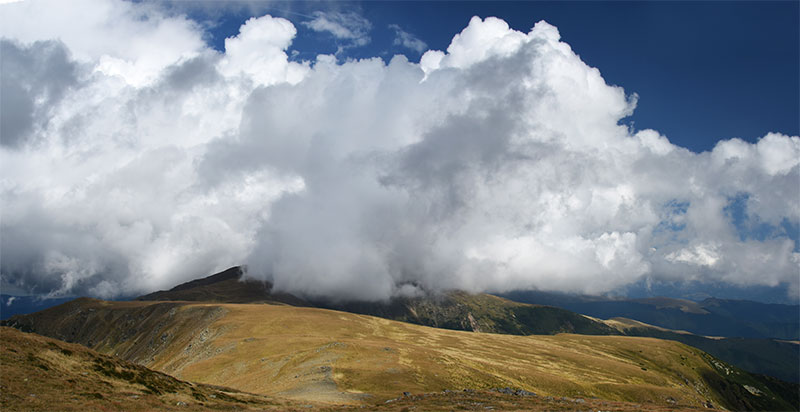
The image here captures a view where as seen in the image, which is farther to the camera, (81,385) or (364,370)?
(364,370)

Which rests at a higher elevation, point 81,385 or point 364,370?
point 81,385

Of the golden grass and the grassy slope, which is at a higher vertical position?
the grassy slope

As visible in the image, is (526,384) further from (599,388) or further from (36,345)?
(36,345)

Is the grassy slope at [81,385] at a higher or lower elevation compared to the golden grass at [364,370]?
higher

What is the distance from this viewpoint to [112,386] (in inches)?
2016

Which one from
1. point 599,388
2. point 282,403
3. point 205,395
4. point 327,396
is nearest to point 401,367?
point 327,396

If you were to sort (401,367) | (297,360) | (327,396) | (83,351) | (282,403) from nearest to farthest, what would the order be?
(83,351)
(282,403)
(327,396)
(401,367)
(297,360)

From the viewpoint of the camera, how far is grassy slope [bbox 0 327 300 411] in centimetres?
4297

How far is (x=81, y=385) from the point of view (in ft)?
159

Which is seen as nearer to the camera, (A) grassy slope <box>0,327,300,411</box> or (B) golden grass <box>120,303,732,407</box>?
(A) grassy slope <box>0,327,300,411</box>

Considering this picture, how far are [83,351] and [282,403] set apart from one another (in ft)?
86.0

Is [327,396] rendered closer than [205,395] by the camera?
No

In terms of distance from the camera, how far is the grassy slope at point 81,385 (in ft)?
141

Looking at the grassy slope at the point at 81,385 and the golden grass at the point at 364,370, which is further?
the golden grass at the point at 364,370
